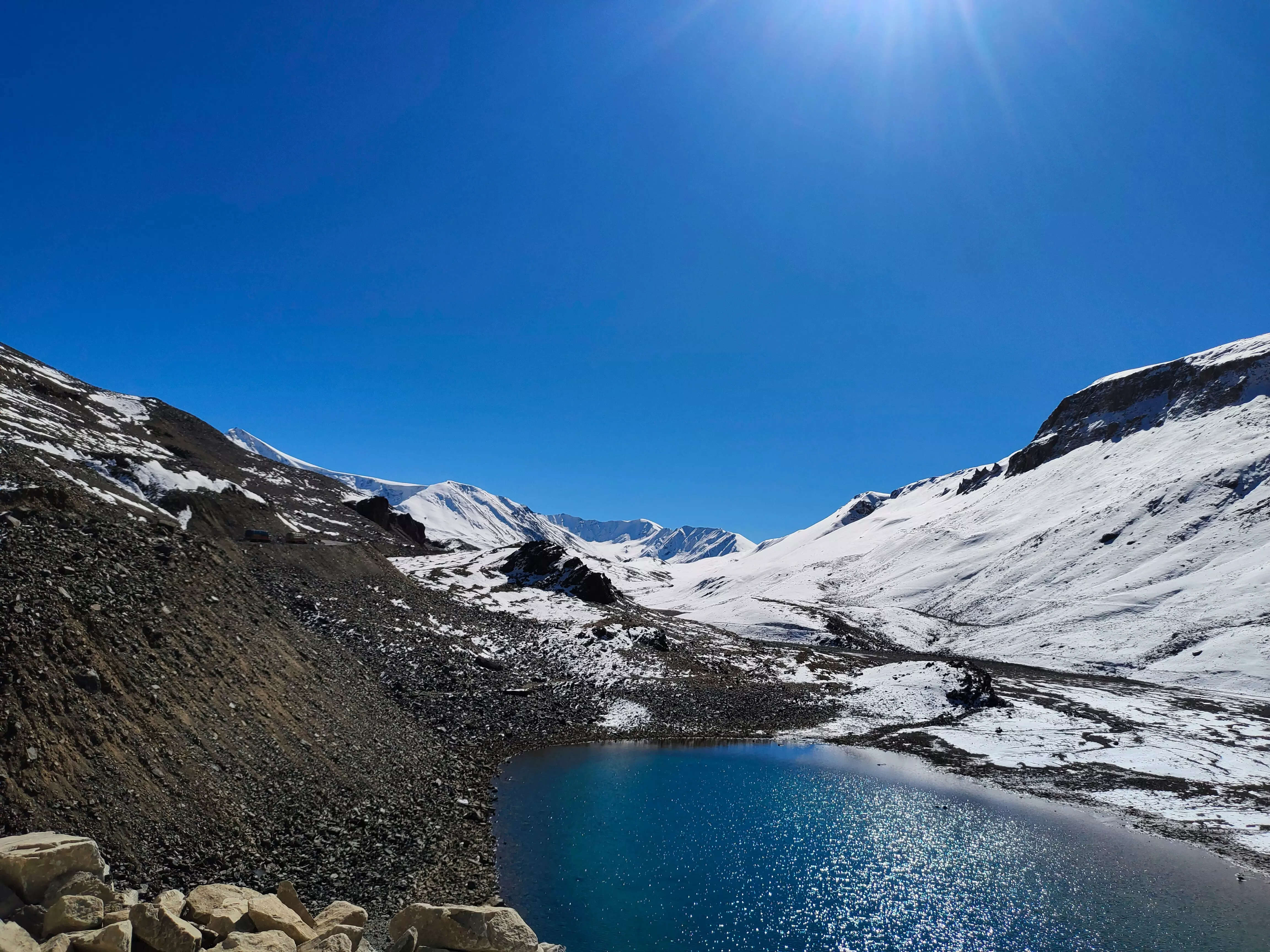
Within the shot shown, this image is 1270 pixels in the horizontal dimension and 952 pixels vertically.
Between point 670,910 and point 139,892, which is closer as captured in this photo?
point 139,892

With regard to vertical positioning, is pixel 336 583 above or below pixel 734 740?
above

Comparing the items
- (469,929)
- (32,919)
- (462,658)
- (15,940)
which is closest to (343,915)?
(469,929)

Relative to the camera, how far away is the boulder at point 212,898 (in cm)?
1488

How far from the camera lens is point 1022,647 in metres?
100

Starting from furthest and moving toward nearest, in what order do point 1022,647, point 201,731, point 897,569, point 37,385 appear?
1. point 897,569
2. point 37,385
3. point 1022,647
4. point 201,731

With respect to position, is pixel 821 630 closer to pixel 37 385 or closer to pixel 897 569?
pixel 897 569

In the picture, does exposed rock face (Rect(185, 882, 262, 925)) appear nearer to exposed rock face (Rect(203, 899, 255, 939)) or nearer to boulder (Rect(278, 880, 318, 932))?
exposed rock face (Rect(203, 899, 255, 939))

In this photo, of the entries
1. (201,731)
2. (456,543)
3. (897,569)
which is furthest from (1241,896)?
(456,543)

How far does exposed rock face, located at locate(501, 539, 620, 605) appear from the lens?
316ft

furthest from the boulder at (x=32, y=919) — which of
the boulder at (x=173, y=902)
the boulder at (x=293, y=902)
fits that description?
the boulder at (x=293, y=902)

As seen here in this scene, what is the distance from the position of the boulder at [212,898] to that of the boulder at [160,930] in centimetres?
155

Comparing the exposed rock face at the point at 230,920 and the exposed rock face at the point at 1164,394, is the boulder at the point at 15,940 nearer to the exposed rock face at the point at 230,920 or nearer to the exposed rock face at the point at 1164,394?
the exposed rock face at the point at 230,920

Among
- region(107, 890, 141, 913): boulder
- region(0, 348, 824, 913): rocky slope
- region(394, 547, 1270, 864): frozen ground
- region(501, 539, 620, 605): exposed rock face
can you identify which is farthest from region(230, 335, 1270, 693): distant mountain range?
region(107, 890, 141, 913): boulder

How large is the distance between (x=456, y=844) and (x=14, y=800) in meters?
15.9
